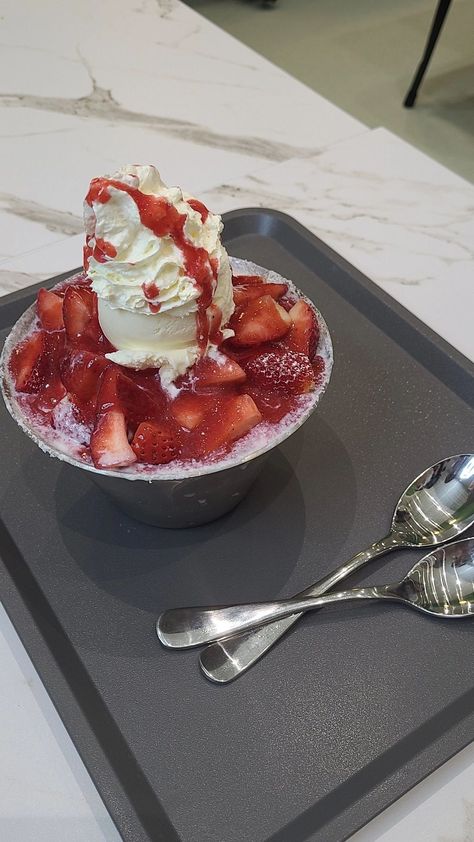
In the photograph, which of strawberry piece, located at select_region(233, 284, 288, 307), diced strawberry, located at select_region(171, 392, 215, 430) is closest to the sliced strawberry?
diced strawberry, located at select_region(171, 392, 215, 430)

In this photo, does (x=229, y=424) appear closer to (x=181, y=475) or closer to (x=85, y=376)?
(x=181, y=475)

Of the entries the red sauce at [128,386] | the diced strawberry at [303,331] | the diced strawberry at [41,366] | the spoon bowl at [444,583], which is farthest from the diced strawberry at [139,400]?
the spoon bowl at [444,583]

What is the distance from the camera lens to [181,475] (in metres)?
0.85

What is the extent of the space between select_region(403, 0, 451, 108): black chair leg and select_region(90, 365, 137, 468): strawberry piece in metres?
3.07

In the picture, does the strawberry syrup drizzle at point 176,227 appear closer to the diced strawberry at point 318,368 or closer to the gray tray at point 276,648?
the diced strawberry at point 318,368

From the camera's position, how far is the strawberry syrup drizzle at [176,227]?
33.4 inches

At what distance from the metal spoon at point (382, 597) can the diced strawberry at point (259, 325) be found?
14.1 inches

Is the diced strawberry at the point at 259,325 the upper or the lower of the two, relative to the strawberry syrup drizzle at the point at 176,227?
lower

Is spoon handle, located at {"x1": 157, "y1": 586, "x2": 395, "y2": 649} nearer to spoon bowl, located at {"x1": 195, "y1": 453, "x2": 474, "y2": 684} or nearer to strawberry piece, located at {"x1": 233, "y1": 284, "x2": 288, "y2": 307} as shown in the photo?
spoon bowl, located at {"x1": 195, "y1": 453, "x2": 474, "y2": 684}

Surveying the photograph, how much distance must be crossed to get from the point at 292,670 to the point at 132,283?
1.76 ft

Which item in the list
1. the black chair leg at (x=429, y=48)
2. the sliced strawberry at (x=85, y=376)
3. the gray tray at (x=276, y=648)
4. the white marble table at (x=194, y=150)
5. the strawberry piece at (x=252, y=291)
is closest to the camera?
the gray tray at (x=276, y=648)

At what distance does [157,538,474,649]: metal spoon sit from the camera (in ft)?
3.05

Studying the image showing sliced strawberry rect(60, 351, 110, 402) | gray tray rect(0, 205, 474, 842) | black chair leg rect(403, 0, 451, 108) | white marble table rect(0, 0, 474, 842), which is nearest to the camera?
gray tray rect(0, 205, 474, 842)

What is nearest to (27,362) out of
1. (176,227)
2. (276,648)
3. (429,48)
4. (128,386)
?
(128,386)
